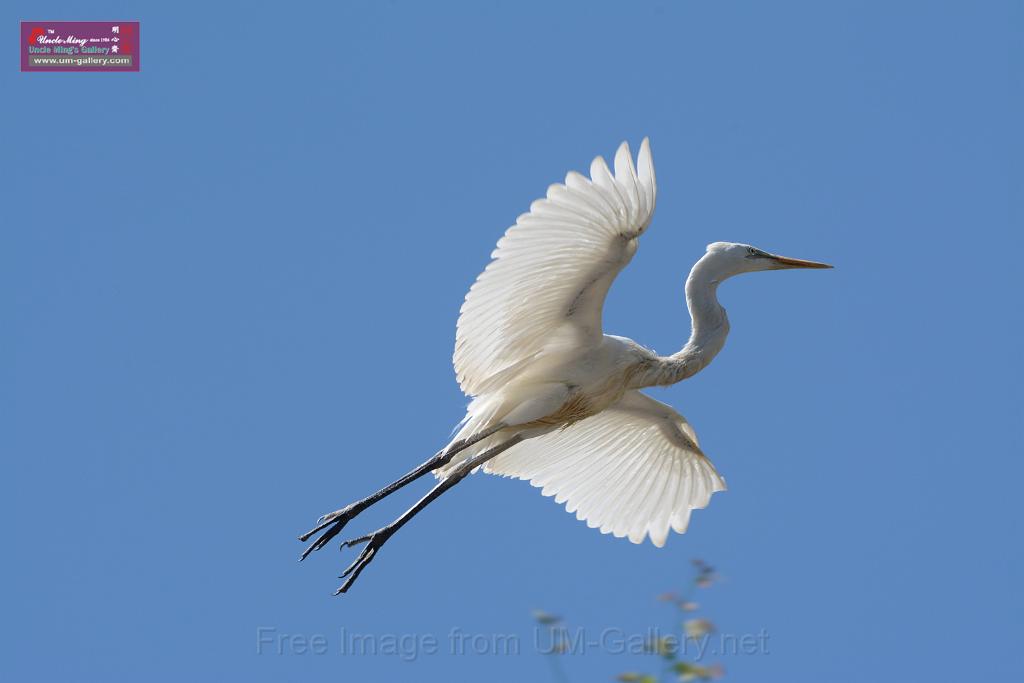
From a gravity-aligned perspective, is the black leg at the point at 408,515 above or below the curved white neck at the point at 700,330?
below

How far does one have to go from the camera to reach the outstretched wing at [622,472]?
34.8 ft

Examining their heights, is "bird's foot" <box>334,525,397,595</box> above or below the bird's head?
below

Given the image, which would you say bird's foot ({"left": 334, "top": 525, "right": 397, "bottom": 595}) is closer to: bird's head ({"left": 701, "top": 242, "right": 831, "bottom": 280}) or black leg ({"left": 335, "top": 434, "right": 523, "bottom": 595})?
black leg ({"left": 335, "top": 434, "right": 523, "bottom": 595})

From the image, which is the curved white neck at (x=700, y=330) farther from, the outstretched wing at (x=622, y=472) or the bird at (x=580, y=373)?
the outstretched wing at (x=622, y=472)

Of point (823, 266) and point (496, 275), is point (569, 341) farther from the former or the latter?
point (823, 266)

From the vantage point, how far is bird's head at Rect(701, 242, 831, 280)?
31.8 feet

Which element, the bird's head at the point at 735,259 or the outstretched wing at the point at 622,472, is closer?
the bird's head at the point at 735,259

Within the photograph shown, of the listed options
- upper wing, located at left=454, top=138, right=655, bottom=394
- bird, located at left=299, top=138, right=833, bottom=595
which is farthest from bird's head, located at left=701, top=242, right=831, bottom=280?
upper wing, located at left=454, top=138, right=655, bottom=394

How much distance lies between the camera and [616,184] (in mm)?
8266

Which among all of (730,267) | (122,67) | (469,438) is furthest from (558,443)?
(122,67)

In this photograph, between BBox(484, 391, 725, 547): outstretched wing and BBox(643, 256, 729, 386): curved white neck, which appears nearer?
BBox(643, 256, 729, 386): curved white neck

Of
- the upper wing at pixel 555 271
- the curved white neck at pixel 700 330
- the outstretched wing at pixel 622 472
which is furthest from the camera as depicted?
the outstretched wing at pixel 622 472

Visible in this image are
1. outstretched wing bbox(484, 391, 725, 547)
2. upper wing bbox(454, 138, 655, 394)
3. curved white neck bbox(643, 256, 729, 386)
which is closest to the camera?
upper wing bbox(454, 138, 655, 394)

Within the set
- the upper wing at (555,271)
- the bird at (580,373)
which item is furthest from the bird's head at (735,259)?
the upper wing at (555,271)
